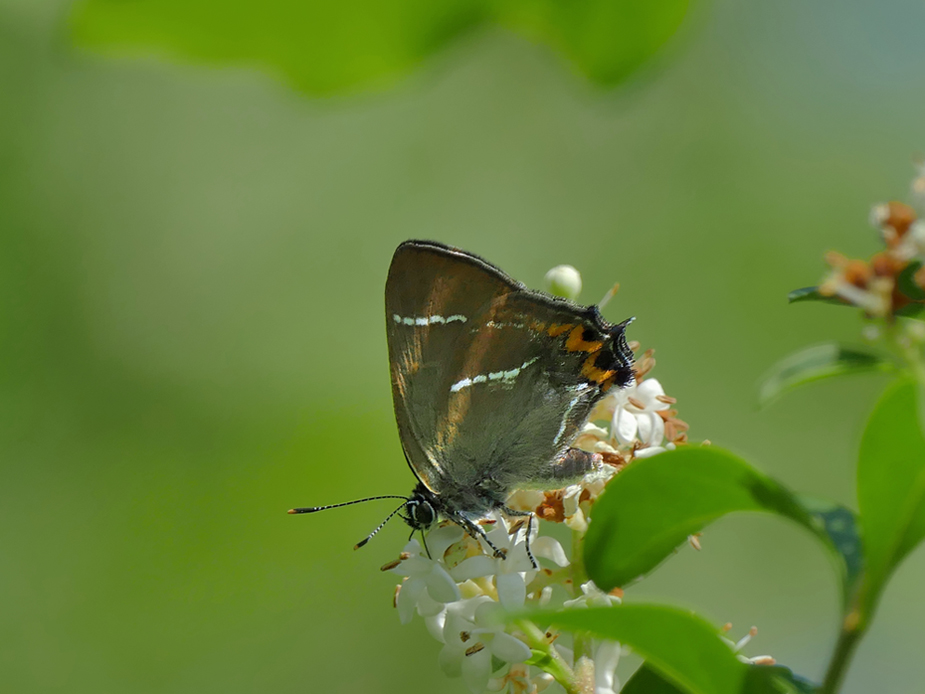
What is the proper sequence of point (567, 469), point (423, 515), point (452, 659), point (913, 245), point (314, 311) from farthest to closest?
point (314, 311), point (423, 515), point (567, 469), point (452, 659), point (913, 245)

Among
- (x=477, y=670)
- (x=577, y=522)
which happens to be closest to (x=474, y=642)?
(x=477, y=670)

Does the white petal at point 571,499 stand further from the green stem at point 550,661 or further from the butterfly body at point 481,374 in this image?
the green stem at point 550,661

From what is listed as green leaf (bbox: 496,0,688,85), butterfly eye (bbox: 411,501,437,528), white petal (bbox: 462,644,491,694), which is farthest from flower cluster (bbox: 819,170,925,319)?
butterfly eye (bbox: 411,501,437,528)

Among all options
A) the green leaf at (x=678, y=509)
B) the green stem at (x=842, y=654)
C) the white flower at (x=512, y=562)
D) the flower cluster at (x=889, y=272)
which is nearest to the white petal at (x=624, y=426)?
the white flower at (x=512, y=562)

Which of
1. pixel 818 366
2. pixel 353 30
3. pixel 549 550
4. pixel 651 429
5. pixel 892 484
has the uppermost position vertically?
pixel 353 30

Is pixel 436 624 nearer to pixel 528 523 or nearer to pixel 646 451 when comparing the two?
pixel 528 523

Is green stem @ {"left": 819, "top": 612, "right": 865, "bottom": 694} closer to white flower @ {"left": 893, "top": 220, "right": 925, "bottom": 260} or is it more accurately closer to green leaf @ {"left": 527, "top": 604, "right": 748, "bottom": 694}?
green leaf @ {"left": 527, "top": 604, "right": 748, "bottom": 694}
